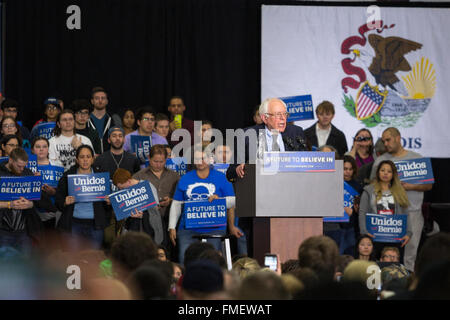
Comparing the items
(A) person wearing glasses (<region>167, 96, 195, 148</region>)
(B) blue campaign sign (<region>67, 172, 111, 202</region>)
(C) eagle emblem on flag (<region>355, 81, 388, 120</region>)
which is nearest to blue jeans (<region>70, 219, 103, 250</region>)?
(B) blue campaign sign (<region>67, 172, 111, 202</region>)

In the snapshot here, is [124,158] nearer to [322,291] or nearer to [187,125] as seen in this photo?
[187,125]

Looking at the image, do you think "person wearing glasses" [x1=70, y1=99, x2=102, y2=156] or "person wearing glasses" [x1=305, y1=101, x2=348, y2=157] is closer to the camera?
"person wearing glasses" [x1=70, y1=99, x2=102, y2=156]

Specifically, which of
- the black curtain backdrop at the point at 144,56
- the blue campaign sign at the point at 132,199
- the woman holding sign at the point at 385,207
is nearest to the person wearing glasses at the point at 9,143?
the blue campaign sign at the point at 132,199

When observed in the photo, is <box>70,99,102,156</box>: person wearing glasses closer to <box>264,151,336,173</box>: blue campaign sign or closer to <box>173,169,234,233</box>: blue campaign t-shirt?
<box>173,169,234,233</box>: blue campaign t-shirt

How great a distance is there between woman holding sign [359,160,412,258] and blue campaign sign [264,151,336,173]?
224cm

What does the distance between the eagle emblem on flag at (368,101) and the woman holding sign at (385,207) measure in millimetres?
2487

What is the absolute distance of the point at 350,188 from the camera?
741cm

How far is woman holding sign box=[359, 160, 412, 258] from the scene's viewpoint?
684cm

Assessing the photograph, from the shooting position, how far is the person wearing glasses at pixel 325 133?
8469mm

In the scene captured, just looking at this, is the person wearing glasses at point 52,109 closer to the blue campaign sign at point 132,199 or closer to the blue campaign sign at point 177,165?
the blue campaign sign at point 177,165

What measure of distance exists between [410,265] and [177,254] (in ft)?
7.99

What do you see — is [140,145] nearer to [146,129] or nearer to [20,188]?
[146,129]

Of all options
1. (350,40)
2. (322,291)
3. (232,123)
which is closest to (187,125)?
(232,123)
